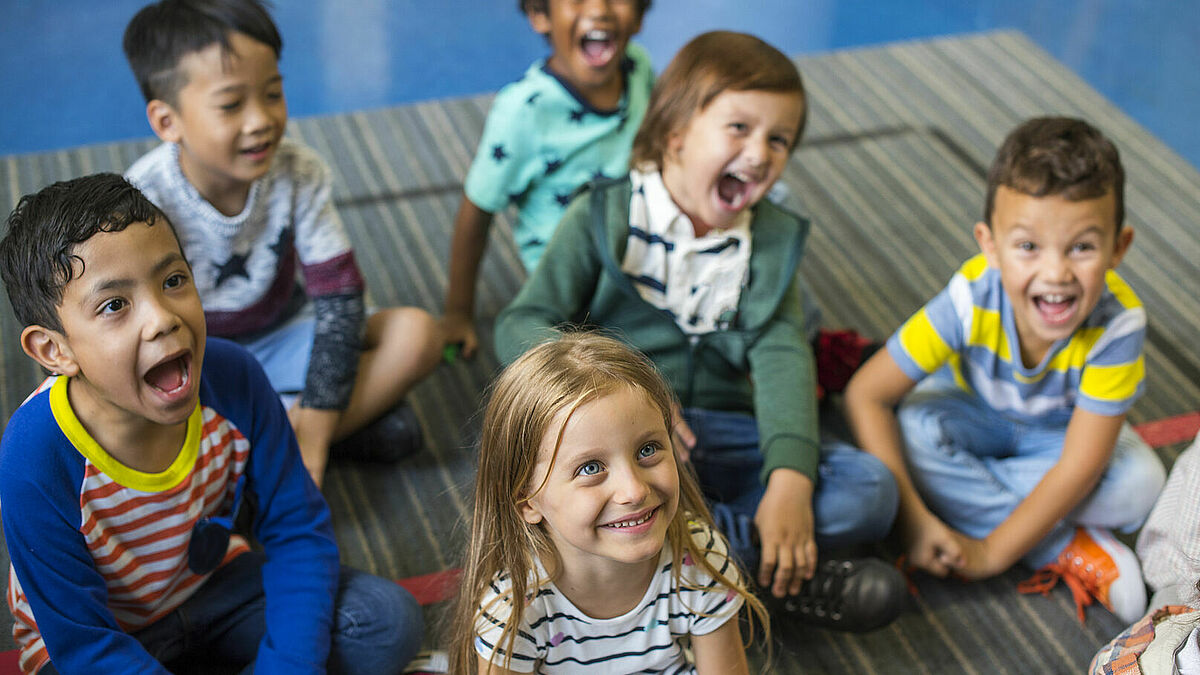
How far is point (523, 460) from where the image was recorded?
998 millimetres

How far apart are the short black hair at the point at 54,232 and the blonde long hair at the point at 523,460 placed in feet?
1.18

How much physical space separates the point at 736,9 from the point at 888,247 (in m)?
1.30

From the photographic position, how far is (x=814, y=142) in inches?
92.5

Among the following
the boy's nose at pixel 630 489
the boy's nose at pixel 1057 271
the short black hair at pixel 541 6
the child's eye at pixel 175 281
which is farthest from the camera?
the short black hair at pixel 541 6

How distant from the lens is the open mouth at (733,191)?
1432mm

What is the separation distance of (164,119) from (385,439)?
50 centimetres

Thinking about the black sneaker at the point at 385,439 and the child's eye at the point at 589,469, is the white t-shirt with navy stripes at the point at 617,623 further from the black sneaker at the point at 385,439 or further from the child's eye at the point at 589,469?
the black sneaker at the point at 385,439

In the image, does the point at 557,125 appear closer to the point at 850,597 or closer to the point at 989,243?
the point at 989,243

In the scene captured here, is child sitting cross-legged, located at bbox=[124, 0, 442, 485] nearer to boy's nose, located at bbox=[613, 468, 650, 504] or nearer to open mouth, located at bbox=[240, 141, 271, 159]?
open mouth, located at bbox=[240, 141, 271, 159]

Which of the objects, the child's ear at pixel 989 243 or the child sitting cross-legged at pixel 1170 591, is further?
the child's ear at pixel 989 243

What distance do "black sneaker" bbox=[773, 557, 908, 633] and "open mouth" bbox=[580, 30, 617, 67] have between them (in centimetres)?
76

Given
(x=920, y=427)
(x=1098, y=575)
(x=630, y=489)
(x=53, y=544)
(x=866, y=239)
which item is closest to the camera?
(x=630, y=489)

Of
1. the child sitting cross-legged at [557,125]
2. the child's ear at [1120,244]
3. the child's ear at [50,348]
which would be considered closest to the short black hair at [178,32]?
the child sitting cross-legged at [557,125]

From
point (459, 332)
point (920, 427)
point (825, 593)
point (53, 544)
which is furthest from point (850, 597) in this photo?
point (53, 544)
